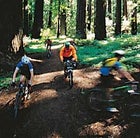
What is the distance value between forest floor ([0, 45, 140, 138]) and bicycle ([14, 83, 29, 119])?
214mm

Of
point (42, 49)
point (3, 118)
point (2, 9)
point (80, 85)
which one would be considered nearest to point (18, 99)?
point (3, 118)

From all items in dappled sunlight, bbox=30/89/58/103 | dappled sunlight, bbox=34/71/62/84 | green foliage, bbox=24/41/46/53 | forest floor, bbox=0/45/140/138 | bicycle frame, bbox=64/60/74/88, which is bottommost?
forest floor, bbox=0/45/140/138

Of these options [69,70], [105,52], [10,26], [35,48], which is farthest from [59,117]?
[35,48]

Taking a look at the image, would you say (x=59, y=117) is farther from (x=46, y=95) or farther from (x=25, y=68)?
(x=25, y=68)

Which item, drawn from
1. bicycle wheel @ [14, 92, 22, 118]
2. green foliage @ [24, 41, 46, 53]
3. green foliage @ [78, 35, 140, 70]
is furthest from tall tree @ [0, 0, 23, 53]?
bicycle wheel @ [14, 92, 22, 118]

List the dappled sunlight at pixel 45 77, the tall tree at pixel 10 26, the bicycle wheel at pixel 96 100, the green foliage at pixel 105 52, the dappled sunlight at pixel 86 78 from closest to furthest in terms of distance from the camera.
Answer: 1. the bicycle wheel at pixel 96 100
2. the dappled sunlight at pixel 86 78
3. the dappled sunlight at pixel 45 77
4. the green foliage at pixel 105 52
5. the tall tree at pixel 10 26

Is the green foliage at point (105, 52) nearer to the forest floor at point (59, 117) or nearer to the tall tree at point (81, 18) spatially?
the forest floor at point (59, 117)

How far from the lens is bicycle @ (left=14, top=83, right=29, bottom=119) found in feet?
40.6

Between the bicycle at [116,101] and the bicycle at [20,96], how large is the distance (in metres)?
2.30

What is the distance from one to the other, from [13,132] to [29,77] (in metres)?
2.59

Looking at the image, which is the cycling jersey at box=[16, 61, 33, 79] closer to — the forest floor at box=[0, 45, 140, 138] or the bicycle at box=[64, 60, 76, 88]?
the forest floor at box=[0, 45, 140, 138]

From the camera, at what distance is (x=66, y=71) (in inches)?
623

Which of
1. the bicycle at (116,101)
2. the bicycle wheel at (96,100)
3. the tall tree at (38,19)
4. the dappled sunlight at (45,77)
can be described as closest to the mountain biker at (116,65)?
the bicycle at (116,101)

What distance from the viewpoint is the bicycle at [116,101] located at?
11938 millimetres
